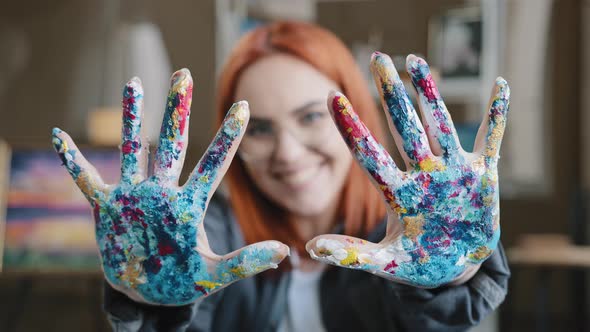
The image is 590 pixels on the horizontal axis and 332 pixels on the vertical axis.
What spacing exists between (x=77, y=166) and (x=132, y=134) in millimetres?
81

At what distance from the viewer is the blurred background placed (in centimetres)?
269

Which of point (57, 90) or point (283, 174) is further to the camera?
point (57, 90)

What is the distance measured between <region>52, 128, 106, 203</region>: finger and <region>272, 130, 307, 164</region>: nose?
1.60ft

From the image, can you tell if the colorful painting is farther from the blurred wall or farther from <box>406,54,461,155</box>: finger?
<box>406,54,461,155</box>: finger

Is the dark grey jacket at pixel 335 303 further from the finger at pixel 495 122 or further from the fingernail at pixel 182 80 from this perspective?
the fingernail at pixel 182 80

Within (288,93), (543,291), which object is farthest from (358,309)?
(543,291)

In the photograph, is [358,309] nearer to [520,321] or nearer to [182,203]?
[182,203]

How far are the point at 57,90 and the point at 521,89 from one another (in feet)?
8.31

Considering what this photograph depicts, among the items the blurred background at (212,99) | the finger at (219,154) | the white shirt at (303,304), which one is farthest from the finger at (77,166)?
the blurred background at (212,99)

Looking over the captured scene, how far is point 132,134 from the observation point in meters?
0.64

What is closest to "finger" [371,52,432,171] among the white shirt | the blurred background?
the white shirt

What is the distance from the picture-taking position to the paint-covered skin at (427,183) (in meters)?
0.61

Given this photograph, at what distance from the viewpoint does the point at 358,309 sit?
110cm

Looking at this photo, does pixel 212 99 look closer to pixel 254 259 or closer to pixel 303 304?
pixel 303 304
